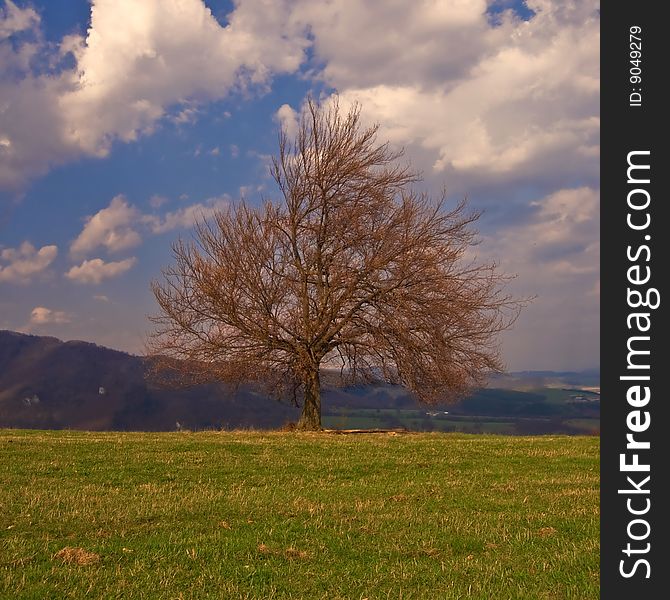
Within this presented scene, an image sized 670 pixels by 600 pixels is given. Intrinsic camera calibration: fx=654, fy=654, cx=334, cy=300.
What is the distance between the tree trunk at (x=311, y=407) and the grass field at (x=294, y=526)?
1072 centimetres


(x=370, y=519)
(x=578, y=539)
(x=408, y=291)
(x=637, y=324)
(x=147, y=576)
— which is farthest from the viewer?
(x=408, y=291)

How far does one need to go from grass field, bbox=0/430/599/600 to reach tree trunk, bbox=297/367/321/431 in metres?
10.7

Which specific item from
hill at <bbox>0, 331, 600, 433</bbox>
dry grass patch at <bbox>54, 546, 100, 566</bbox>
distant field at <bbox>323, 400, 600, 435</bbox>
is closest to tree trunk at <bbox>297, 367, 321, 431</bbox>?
distant field at <bbox>323, 400, 600, 435</bbox>

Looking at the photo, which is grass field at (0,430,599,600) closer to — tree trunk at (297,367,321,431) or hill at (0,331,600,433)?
tree trunk at (297,367,321,431)

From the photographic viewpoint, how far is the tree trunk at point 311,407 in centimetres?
2773

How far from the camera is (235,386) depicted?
27906mm

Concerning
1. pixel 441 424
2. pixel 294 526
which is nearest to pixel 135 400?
pixel 441 424

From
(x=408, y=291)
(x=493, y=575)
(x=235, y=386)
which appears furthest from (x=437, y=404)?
(x=493, y=575)

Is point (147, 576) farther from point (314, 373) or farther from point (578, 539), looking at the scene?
point (314, 373)

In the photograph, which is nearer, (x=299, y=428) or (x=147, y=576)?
(x=147, y=576)

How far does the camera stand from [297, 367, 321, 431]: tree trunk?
2773cm

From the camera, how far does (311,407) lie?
91.8ft

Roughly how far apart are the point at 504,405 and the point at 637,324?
96.9 metres

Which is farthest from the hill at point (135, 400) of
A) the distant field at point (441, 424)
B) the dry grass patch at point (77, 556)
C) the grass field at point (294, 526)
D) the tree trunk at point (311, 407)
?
the dry grass patch at point (77, 556)
